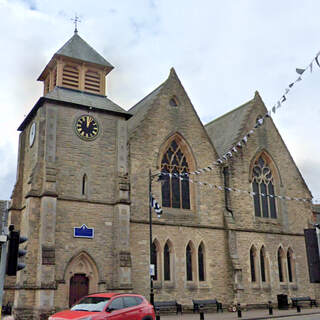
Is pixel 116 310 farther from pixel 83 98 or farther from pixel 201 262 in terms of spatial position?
pixel 83 98

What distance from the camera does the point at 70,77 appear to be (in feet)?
90.5

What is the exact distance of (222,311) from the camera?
87.6 ft

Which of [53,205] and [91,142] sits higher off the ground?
[91,142]

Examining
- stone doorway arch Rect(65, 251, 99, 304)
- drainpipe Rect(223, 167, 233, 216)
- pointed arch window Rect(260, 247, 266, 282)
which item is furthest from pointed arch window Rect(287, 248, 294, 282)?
stone doorway arch Rect(65, 251, 99, 304)

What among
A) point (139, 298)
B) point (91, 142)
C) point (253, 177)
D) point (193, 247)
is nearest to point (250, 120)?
point (253, 177)

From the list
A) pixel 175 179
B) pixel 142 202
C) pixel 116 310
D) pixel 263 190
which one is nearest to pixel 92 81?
pixel 175 179

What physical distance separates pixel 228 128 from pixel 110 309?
2356 centimetres

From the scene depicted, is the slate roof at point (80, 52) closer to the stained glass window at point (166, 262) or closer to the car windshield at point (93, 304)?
the stained glass window at point (166, 262)

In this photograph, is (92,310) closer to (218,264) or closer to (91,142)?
(91,142)

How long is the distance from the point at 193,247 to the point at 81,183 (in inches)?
326

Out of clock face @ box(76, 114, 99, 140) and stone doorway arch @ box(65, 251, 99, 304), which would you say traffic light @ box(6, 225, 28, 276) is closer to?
stone doorway arch @ box(65, 251, 99, 304)

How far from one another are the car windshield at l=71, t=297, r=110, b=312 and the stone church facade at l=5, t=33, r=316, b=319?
7281 millimetres

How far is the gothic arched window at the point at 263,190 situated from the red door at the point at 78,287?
1359 centimetres

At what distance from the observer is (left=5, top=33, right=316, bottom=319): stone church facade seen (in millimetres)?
Answer: 23078
